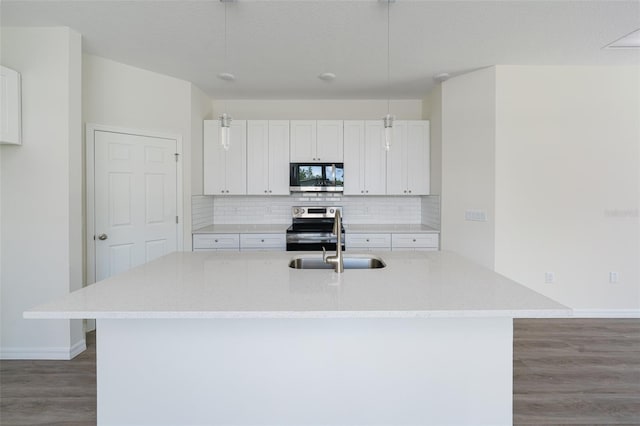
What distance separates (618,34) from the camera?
291cm

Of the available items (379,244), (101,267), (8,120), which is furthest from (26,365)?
(379,244)

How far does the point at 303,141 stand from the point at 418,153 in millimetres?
1517

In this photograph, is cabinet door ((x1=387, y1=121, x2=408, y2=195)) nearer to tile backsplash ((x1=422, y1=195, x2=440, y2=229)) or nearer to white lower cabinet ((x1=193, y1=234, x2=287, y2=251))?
tile backsplash ((x1=422, y1=195, x2=440, y2=229))

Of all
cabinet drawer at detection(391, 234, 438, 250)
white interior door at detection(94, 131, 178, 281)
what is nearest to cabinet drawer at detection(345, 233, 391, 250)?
cabinet drawer at detection(391, 234, 438, 250)

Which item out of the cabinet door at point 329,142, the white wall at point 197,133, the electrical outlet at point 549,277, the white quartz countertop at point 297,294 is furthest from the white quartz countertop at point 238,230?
the electrical outlet at point 549,277

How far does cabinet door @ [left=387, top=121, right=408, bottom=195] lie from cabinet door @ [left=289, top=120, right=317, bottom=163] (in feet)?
3.32

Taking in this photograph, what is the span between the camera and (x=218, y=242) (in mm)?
4121

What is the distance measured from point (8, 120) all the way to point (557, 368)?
15.2 ft

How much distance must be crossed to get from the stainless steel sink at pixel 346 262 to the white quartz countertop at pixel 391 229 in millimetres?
1717

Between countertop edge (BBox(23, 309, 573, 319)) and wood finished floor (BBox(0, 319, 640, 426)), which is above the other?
countertop edge (BBox(23, 309, 573, 319))

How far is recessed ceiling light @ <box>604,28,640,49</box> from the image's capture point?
115 inches

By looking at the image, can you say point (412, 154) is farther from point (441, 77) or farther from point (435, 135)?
point (441, 77)

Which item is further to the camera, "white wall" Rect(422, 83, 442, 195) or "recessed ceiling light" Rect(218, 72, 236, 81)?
"white wall" Rect(422, 83, 442, 195)

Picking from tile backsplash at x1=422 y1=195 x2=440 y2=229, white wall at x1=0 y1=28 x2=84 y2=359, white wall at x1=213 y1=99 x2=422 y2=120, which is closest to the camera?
white wall at x1=0 y1=28 x2=84 y2=359
